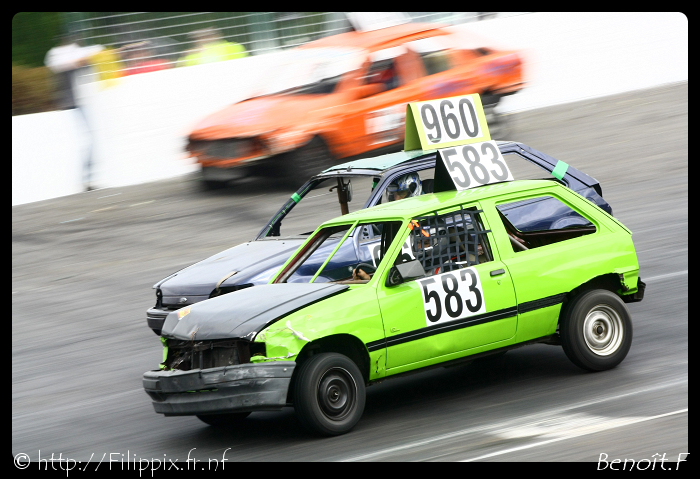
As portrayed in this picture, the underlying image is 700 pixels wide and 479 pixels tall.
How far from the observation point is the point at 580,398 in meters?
6.62

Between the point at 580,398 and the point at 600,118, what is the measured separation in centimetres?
1277

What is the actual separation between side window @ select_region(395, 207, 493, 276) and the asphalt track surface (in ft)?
3.46

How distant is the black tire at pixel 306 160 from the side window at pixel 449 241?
26.0 ft

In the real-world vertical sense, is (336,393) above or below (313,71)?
below

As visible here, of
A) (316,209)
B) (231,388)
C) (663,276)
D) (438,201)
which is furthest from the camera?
(316,209)

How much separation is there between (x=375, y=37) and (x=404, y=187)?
7415mm

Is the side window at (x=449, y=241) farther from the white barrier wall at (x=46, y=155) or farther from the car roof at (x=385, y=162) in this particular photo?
the white barrier wall at (x=46, y=155)

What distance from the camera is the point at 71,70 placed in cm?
1653

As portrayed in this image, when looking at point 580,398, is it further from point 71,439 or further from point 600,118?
point 600,118

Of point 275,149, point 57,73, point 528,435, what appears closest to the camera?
point 528,435

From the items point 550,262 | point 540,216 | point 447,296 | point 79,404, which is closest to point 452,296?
point 447,296

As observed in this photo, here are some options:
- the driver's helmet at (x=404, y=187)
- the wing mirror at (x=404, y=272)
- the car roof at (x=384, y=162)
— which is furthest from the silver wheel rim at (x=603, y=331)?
the car roof at (x=384, y=162)

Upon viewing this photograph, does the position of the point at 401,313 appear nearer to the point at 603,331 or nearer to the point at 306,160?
the point at 603,331

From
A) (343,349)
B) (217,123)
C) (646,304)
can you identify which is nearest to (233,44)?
(217,123)
